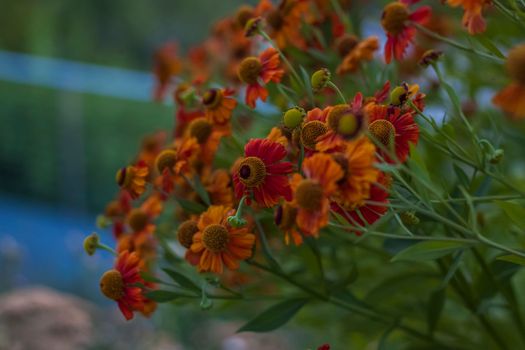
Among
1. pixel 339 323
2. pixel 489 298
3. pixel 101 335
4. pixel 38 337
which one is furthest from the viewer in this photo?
pixel 101 335

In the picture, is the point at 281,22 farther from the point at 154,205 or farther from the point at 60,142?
the point at 60,142

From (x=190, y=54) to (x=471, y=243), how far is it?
717 mm

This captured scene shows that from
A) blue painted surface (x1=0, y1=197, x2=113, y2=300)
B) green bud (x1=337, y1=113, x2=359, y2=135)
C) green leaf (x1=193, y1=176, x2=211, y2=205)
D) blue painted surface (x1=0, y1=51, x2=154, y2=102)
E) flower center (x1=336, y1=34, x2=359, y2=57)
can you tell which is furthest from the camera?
blue painted surface (x1=0, y1=51, x2=154, y2=102)

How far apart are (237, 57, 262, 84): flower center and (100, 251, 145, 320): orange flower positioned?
17 cm

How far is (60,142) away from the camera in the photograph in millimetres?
4820

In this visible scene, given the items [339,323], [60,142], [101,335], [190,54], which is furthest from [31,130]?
[339,323]

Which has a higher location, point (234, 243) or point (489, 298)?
point (234, 243)

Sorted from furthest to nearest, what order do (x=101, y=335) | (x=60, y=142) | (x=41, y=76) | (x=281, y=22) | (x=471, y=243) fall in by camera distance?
(x=41, y=76) → (x=60, y=142) → (x=101, y=335) → (x=281, y=22) → (x=471, y=243)

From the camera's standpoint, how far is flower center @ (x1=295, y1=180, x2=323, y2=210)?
465 mm

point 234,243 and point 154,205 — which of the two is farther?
point 154,205

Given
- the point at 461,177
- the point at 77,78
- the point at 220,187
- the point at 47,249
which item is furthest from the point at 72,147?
the point at 461,177

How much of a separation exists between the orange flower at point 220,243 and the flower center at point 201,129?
0.33ft

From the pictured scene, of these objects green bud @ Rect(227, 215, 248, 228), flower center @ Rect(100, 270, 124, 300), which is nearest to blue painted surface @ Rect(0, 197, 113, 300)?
flower center @ Rect(100, 270, 124, 300)

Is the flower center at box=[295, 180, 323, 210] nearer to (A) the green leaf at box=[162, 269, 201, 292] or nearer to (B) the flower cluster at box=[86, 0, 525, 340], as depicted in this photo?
(B) the flower cluster at box=[86, 0, 525, 340]
